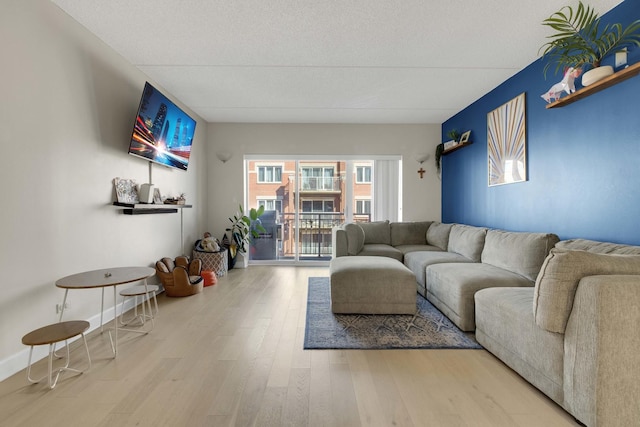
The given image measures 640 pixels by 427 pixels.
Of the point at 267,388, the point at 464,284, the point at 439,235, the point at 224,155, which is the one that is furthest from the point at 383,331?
the point at 224,155

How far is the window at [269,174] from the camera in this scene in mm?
5695

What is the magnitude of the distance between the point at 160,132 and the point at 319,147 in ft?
8.86

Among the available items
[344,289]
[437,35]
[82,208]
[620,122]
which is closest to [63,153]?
[82,208]

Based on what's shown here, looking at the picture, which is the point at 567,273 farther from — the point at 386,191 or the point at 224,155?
the point at 224,155

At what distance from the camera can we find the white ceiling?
7.57 ft

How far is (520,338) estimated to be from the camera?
1.87 meters

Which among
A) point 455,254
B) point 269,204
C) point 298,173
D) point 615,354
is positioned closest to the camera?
point 615,354

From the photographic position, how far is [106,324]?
2.80 meters

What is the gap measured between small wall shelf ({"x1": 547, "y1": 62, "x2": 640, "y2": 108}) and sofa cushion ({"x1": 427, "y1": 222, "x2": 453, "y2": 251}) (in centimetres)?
222

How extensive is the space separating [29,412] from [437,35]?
379 cm

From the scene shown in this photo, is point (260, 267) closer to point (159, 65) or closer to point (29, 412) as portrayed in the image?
point (159, 65)

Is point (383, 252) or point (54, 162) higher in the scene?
point (54, 162)

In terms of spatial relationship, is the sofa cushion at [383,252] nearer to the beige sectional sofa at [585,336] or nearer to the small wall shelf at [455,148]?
the small wall shelf at [455,148]

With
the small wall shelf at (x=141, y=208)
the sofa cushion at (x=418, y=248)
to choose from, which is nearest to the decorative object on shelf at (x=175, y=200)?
the small wall shelf at (x=141, y=208)
